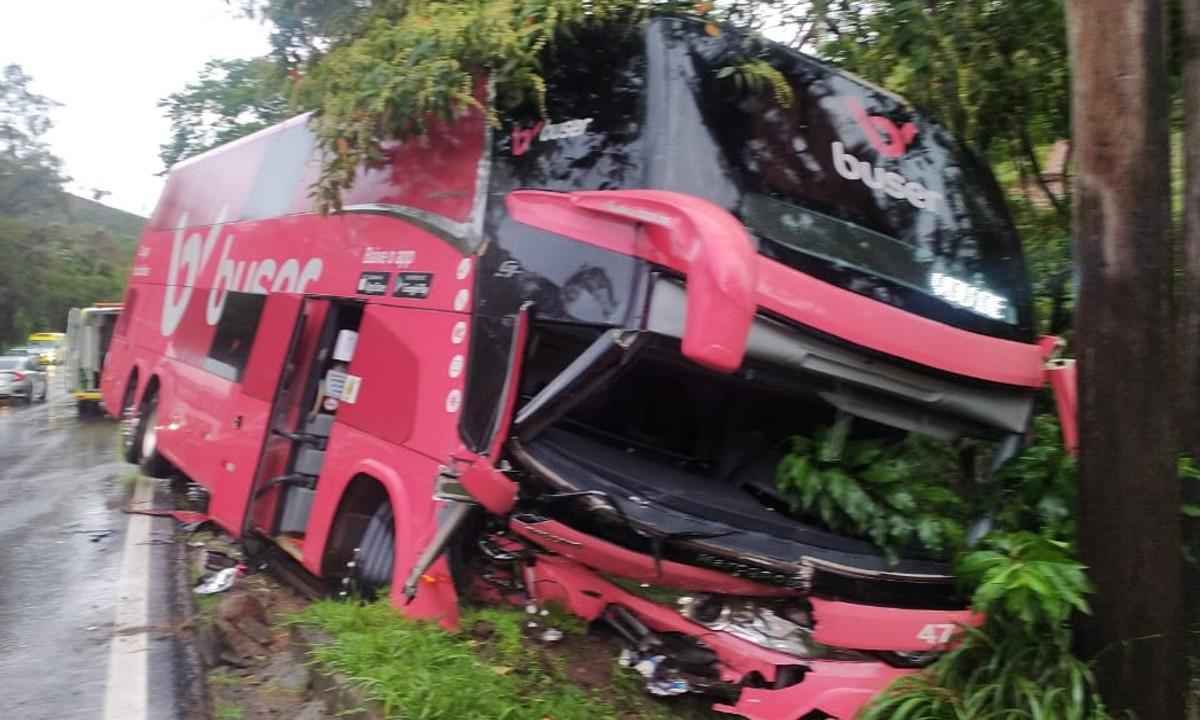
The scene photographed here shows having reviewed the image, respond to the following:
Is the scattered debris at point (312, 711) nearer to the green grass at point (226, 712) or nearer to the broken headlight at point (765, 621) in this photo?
the green grass at point (226, 712)

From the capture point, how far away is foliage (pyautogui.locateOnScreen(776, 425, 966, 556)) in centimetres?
441

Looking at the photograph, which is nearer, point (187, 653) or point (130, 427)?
point (187, 653)

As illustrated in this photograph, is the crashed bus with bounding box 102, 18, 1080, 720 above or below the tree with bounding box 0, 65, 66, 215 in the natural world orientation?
below

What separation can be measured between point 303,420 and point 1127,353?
17.0 feet

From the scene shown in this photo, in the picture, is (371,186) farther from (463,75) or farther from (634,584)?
(634,584)

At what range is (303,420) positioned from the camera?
7.11m

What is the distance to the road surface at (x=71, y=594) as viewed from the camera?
5.20 meters

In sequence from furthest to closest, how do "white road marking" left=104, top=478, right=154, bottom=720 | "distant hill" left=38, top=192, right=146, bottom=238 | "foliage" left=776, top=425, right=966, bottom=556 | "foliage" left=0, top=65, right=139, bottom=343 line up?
"distant hill" left=38, top=192, right=146, bottom=238, "foliage" left=0, top=65, right=139, bottom=343, "white road marking" left=104, top=478, right=154, bottom=720, "foliage" left=776, top=425, right=966, bottom=556

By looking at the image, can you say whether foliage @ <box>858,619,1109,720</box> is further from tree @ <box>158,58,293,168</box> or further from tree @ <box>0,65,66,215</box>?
tree @ <box>0,65,66,215</box>

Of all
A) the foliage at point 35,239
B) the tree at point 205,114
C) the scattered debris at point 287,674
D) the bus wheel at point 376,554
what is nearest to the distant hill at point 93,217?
the foliage at point 35,239

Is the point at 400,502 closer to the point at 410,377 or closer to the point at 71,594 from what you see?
the point at 410,377

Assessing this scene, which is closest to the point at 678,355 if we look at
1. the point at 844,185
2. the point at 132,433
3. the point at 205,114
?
the point at 844,185

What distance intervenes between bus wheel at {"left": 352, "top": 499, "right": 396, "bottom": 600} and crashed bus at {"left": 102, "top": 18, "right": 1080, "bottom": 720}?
0.7 inches

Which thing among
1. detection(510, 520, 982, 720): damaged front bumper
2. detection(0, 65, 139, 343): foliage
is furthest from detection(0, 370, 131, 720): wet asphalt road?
detection(0, 65, 139, 343): foliage
